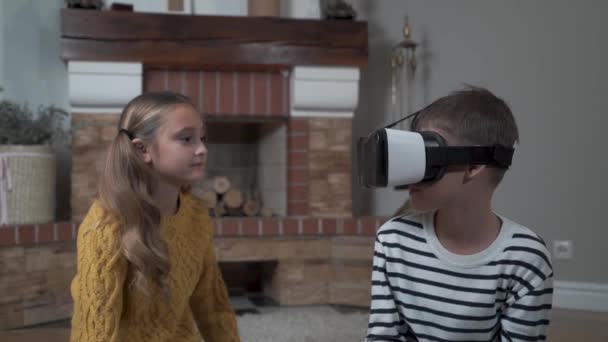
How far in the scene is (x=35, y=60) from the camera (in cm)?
315

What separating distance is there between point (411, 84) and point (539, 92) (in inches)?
24.8

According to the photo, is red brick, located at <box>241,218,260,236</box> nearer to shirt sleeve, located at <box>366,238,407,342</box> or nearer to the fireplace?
the fireplace

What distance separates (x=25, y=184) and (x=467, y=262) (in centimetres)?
210

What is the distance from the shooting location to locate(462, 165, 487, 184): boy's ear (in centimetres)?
99

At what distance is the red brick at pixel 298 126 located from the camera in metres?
3.02

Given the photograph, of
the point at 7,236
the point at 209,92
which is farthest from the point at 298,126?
the point at 7,236

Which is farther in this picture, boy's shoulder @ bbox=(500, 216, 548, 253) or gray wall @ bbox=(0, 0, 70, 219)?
gray wall @ bbox=(0, 0, 70, 219)

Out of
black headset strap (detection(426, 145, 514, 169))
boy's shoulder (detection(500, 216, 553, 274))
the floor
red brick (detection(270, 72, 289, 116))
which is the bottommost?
the floor

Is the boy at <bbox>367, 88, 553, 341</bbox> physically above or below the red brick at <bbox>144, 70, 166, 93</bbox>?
below

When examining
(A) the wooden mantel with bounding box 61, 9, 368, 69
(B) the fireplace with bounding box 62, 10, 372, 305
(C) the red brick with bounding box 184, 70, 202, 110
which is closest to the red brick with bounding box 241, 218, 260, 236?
(B) the fireplace with bounding box 62, 10, 372, 305

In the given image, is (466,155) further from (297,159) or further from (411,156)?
(297,159)

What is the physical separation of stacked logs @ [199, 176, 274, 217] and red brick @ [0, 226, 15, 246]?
887 mm

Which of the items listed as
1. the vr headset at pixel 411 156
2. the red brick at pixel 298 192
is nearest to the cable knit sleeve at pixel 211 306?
the vr headset at pixel 411 156

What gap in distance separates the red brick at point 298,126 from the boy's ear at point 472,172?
205cm
